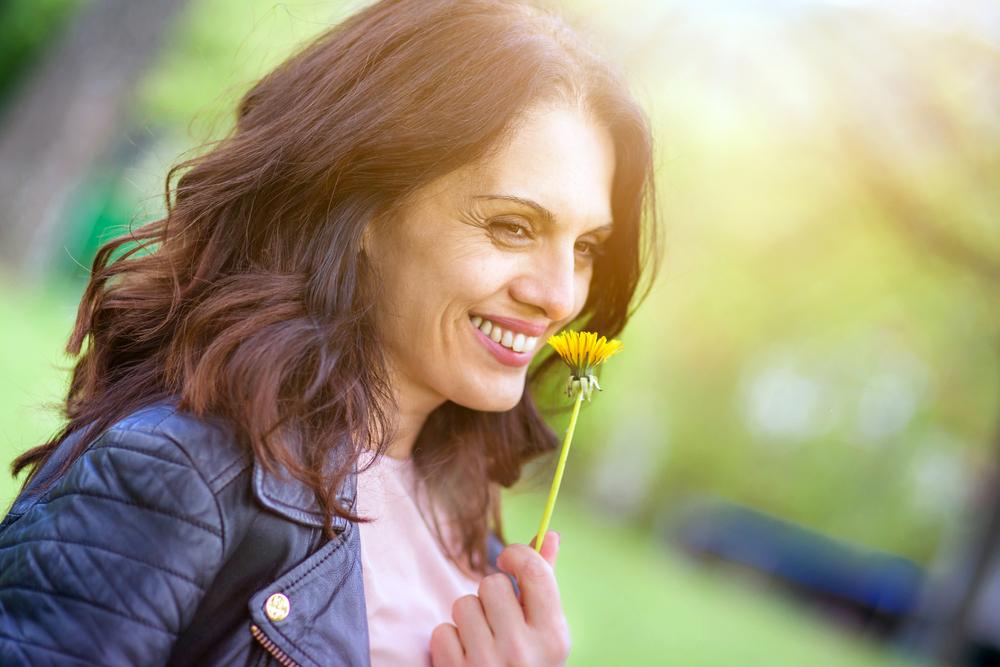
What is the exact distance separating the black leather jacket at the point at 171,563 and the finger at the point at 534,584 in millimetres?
370

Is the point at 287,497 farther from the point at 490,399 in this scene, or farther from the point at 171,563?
the point at 490,399

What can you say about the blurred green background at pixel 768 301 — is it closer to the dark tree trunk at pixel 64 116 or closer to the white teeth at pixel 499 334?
the dark tree trunk at pixel 64 116

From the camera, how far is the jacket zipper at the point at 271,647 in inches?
67.8

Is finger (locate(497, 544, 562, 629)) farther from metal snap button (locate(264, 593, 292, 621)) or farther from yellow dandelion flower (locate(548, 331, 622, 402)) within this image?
metal snap button (locate(264, 593, 292, 621))

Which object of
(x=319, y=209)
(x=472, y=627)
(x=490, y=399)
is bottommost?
(x=472, y=627)

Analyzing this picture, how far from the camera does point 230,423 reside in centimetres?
178

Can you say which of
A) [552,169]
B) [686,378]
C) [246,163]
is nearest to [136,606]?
[246,163]

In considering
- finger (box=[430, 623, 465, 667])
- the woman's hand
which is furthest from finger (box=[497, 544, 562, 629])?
finger (box=[430, 623, 465, 667])

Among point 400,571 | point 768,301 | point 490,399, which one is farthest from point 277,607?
point 768,301

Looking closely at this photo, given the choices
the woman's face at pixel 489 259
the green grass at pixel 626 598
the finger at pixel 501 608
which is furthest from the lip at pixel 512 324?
the green grass at pixel 626 598

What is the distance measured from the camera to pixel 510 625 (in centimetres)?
202

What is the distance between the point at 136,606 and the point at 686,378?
2043cm

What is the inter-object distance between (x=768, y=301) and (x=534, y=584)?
16281 mm

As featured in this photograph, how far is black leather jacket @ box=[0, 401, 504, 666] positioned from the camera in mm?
1577
